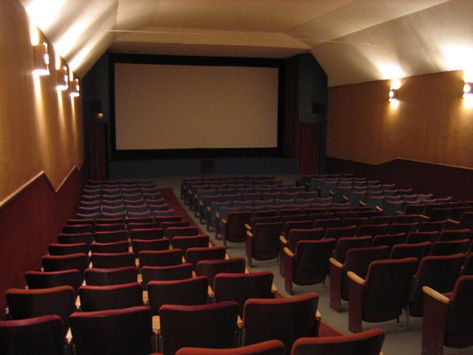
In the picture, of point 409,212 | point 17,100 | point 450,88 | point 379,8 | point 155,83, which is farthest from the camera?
point 155,83

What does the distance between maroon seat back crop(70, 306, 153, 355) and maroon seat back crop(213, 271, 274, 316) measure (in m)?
0.79

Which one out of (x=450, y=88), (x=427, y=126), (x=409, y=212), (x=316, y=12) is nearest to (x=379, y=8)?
(x=316, y=12)

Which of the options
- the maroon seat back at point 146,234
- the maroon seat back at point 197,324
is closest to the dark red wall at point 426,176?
the maroon seat back at point 146,234

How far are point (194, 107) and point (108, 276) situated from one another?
571 inches

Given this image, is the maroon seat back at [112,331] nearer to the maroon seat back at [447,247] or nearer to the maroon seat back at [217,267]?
the maroon seat back at [217,267]

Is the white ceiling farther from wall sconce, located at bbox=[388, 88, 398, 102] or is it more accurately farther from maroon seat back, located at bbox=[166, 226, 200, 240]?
maroon seat back, located at bbox=[166, 226, 200, 240]

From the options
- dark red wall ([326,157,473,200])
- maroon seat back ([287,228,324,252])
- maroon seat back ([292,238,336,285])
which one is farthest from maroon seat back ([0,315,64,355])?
dark red wall ([326,157,473,200])

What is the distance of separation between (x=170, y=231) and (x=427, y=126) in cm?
898

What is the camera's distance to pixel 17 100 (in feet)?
16.2

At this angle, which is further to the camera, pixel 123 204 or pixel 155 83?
pixel 155 83

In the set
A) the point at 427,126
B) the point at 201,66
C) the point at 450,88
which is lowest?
the point at 427,126

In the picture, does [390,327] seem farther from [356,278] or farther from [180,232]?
[180,232]

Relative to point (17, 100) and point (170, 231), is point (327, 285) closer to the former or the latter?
point (170, 231)

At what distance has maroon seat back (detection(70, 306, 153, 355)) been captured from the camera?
8.39ft
